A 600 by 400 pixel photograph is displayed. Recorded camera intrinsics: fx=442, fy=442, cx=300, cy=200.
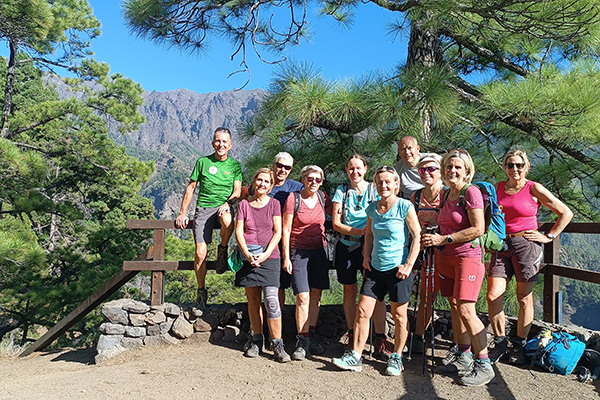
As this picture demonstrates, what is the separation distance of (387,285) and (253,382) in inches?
47.3

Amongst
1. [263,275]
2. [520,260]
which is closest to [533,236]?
[520,260]

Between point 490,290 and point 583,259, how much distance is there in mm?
112753

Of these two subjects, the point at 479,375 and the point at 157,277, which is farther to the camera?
the point at 157,277

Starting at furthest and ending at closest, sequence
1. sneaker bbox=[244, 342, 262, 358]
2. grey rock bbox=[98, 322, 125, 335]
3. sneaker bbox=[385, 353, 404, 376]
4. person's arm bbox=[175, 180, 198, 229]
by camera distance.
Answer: grey rock bbox=[98, 322, 125, 335] < person's arm bbox=[175, 180, 198, 229] < sneaker bbox=[244, 342, 262, 358] < sneaker bbox=[385, 353, 404, 376]

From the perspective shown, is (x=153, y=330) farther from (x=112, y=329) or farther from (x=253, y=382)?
(x=253, y=382)

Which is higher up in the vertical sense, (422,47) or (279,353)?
(422,47)

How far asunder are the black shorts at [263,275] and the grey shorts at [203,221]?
0.69 m

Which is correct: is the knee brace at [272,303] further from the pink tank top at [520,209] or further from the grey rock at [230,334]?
the pink tank top at [520,209]

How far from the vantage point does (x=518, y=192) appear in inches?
132

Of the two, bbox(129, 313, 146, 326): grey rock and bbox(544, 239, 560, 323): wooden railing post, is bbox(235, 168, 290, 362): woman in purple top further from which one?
bbox(544, 239, 560, 323): wooden railing post

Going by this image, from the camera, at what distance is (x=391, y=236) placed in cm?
317

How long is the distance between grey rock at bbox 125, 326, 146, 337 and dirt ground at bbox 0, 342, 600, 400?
0.25m

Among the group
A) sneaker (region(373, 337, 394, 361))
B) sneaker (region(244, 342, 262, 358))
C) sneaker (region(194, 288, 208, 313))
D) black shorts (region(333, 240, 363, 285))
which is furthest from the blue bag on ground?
sneaker (region(194, 288, 208, 313))

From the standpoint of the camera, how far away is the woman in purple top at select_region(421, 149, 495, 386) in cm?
296
